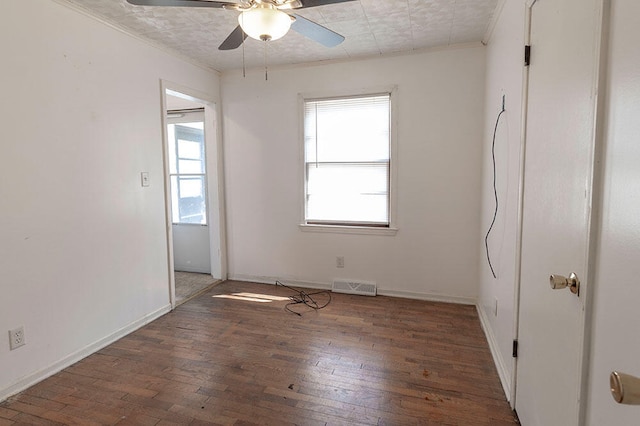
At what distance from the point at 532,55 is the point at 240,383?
8.25ft

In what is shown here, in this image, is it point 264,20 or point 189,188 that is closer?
point 264,20

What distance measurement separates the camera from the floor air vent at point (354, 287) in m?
3.81

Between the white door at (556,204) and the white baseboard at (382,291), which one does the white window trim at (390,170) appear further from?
the white door at (556,204)

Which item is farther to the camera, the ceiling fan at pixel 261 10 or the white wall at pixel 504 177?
the white wall at pixel 504 177

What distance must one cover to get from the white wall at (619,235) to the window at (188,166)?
434 centimetres

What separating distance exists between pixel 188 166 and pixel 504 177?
3.86 metres

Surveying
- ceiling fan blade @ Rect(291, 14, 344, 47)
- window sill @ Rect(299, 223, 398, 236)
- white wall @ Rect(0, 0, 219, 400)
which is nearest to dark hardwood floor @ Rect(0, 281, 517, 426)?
white wall @ Rect(0, 0, 219, 400)

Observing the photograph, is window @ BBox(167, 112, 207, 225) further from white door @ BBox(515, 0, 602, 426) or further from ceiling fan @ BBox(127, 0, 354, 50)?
white door @ BBox(515, 0, 602, 426)

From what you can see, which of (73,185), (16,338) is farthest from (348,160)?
(16,338)

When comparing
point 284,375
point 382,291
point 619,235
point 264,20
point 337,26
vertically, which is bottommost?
point 284,375

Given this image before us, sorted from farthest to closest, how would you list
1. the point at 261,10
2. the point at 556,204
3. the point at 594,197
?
1. the point at 261,10
2. the point at 556,204
3. the point at 594,197

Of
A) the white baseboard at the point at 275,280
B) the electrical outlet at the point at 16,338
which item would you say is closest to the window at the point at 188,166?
the white baseboard at the point at 275,280

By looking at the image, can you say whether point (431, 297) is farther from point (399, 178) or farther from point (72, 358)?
point (72, 358)

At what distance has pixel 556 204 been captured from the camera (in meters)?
1.34
